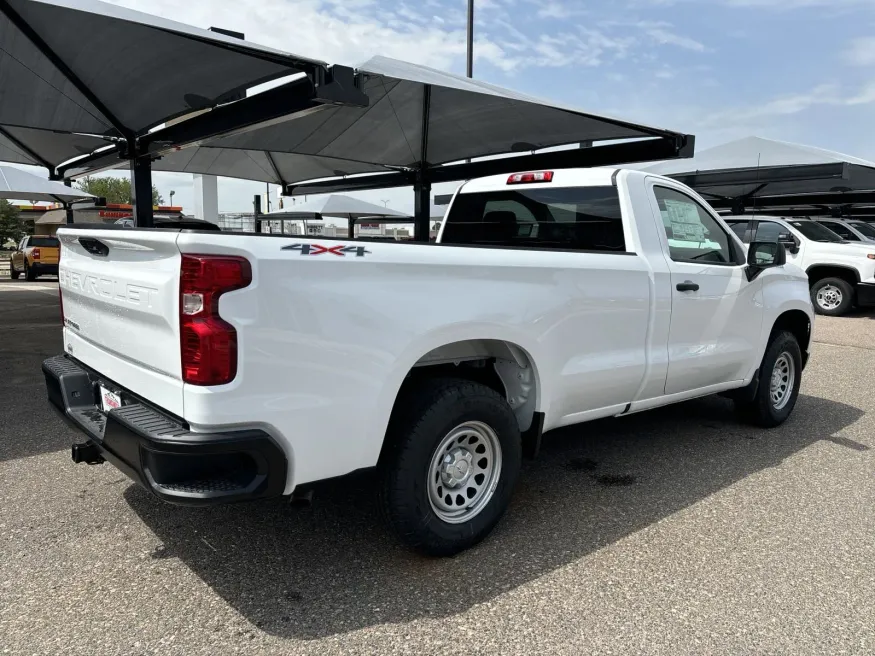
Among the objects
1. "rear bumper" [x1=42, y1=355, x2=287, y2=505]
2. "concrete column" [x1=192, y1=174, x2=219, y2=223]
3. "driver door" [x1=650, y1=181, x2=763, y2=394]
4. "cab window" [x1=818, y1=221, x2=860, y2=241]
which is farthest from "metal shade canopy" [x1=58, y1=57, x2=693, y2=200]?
"cab window" [x1=818, y1=221, x2=860, y2=241]

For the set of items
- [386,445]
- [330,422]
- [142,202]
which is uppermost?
[142,202]

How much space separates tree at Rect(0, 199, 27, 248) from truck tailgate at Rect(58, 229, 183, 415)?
5528 cm

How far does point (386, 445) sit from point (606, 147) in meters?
5.14

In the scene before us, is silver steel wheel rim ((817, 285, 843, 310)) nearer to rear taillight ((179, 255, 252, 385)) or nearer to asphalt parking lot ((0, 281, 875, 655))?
asphalt parking lot ((0, 281, 875, 655))

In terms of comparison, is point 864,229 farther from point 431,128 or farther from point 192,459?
point 192,459

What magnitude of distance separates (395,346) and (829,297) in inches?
537

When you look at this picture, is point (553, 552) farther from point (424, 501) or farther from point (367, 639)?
point (367, 639)

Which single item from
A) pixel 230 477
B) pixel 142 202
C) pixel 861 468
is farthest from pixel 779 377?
pixel 142 202

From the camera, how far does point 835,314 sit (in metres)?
13.4

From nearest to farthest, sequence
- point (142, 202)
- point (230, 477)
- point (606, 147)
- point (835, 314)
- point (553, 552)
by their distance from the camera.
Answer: point (230, 477) → point (553, 552) → point (606, 147) → point (142, 202) → point (835, 314)

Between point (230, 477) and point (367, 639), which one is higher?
point (230, 477)

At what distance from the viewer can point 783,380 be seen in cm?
556

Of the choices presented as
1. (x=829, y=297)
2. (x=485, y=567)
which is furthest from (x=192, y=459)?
(x=829, y=297)

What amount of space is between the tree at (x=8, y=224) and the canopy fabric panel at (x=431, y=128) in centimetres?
5043
